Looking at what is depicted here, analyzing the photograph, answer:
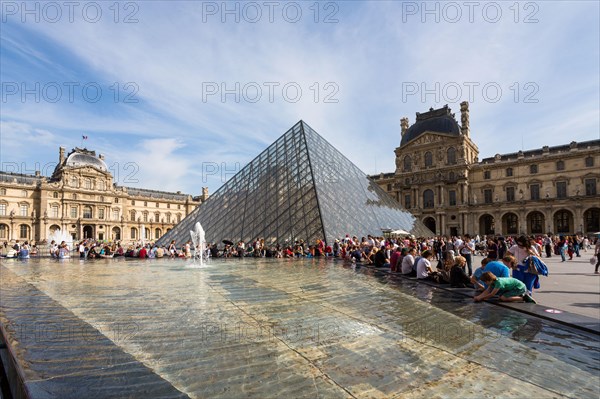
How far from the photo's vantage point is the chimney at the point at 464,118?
45953 millimetres

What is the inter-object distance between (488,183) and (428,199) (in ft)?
23.7

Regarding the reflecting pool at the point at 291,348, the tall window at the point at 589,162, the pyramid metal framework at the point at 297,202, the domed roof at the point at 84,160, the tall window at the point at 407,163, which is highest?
the domed roof at the point at 84,160

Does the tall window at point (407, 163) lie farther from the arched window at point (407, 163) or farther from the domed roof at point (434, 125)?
the domed roof at point (434, 125)

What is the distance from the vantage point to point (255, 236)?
15039mm

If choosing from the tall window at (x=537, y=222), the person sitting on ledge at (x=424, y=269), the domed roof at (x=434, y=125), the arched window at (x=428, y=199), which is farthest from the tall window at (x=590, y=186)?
the person sitting on ledge at (x=424, y=269)

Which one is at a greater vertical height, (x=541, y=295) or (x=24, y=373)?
(x=24, y=373)

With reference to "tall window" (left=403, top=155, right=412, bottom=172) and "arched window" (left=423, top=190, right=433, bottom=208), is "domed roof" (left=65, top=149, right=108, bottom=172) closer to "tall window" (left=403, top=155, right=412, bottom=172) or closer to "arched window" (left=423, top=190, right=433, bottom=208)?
"tall window" (left=403, top=155, right=412, bottom=172)

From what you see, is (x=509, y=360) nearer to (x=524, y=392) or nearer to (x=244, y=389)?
(x=524, y=392)

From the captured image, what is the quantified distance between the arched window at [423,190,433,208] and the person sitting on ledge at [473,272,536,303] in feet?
142

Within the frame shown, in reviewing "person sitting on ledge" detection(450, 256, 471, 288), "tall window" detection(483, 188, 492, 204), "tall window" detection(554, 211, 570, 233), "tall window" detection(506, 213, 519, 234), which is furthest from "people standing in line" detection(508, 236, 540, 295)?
"tall window" detection(483, 188, 492, 204)

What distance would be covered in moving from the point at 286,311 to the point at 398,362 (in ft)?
6.04

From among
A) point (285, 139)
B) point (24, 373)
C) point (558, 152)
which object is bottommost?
point (24, 373)

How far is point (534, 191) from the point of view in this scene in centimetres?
4031

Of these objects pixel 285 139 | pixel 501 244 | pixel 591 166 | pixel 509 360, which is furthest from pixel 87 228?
pixel 591 166
